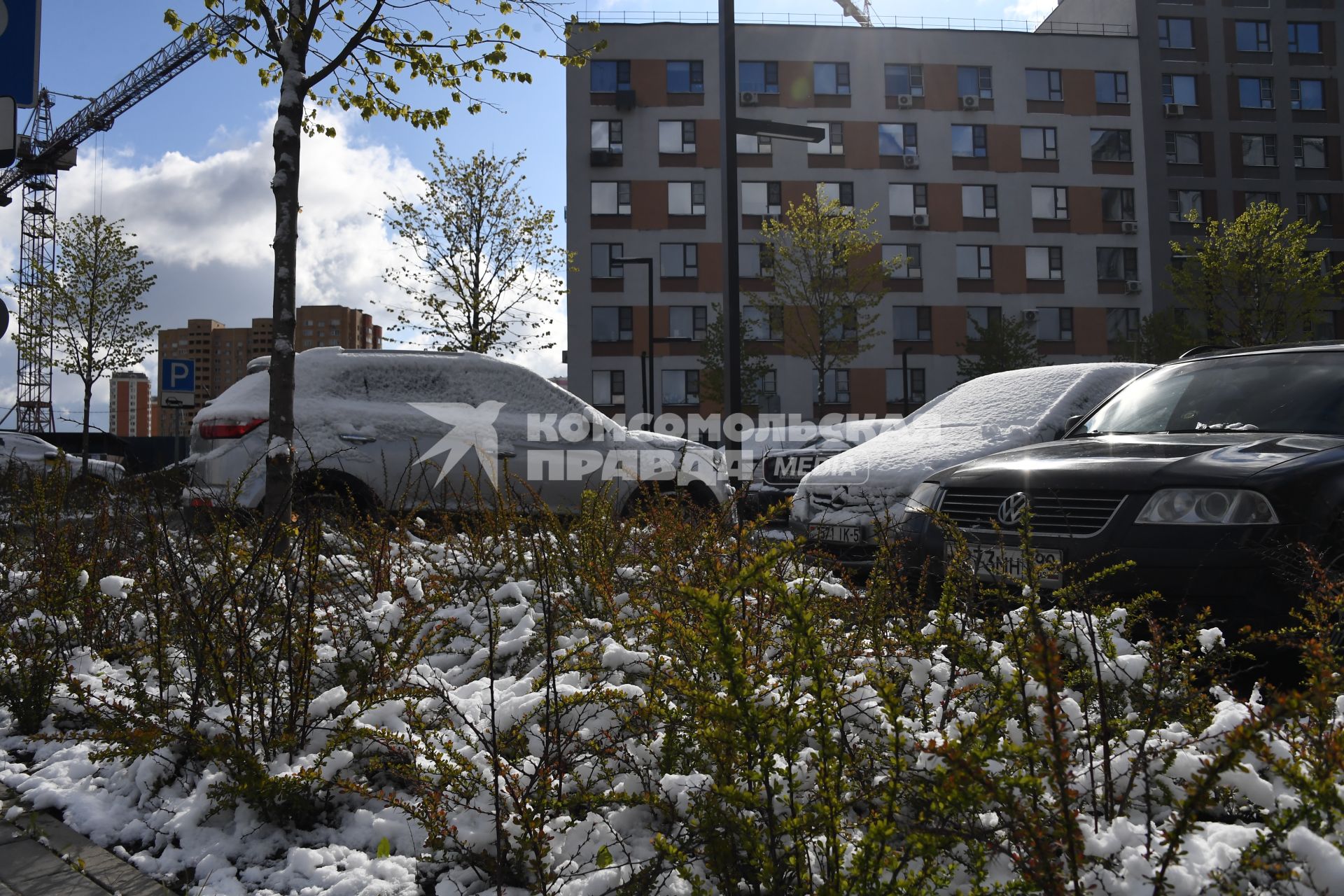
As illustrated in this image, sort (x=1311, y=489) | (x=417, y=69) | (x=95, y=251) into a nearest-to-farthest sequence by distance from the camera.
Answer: (x=1311, y=489)
(x=417, y=69)
(x=95, y=251)

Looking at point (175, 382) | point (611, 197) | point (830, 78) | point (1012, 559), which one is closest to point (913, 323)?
point (830, 78)

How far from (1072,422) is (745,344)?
1461 inches

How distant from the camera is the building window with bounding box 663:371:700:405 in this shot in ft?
145

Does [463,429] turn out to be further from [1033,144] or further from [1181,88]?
[1181,88]

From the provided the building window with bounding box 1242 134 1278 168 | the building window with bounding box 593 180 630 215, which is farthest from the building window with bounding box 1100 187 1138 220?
the building window with bounding box 593 180 630 215

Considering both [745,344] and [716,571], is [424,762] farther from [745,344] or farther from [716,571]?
[745,344]

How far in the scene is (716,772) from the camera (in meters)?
2.21

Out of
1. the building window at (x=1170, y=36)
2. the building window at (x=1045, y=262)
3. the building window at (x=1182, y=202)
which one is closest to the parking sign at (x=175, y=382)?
the building window at (x=1045, y=262)

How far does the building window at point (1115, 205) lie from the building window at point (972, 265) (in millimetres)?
6389

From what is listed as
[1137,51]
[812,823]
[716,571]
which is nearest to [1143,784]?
[812,823]

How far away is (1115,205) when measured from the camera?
46562mm

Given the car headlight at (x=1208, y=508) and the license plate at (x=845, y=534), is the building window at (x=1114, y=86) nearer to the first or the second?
the license plate at (x=845, y=534)

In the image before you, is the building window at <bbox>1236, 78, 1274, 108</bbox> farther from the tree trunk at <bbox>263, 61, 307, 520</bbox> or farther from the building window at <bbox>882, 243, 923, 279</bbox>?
the tree trunk at <bbox>263, 61, 307, 520</bbox>

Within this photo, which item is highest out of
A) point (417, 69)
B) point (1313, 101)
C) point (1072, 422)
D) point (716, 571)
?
point (1313, 101)
